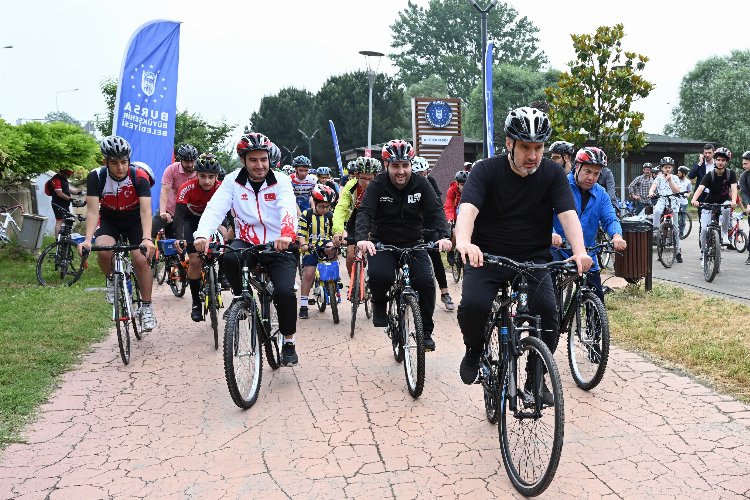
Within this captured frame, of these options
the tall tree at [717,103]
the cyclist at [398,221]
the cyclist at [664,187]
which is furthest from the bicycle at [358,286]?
the tall tree at [717,103]

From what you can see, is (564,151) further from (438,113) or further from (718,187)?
(438,113)

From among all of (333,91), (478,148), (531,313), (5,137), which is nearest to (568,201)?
(531,313)

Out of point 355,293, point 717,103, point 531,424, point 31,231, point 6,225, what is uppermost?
point 717,103

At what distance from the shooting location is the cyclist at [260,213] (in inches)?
225

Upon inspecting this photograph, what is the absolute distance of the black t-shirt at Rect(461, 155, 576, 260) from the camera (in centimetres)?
428

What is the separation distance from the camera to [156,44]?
1301cm

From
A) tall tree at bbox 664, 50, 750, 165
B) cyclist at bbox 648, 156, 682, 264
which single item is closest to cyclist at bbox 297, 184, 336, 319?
cyclist at bbox 648, 156, 682, 264

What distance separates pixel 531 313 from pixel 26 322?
6665 millimetres

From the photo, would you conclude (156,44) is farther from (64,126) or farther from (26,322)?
(26,322)

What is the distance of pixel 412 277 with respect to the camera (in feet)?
20.2

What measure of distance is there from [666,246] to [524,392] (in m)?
10.3

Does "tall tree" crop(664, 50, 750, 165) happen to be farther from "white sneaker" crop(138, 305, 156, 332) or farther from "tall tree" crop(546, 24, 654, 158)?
"white sneaker" crop(138, 305, 156, 332)

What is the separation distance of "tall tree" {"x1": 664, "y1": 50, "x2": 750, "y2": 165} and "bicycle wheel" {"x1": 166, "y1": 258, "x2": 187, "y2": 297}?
43199 mm

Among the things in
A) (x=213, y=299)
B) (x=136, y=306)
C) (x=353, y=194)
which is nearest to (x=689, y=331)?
(x=353, y=194)
